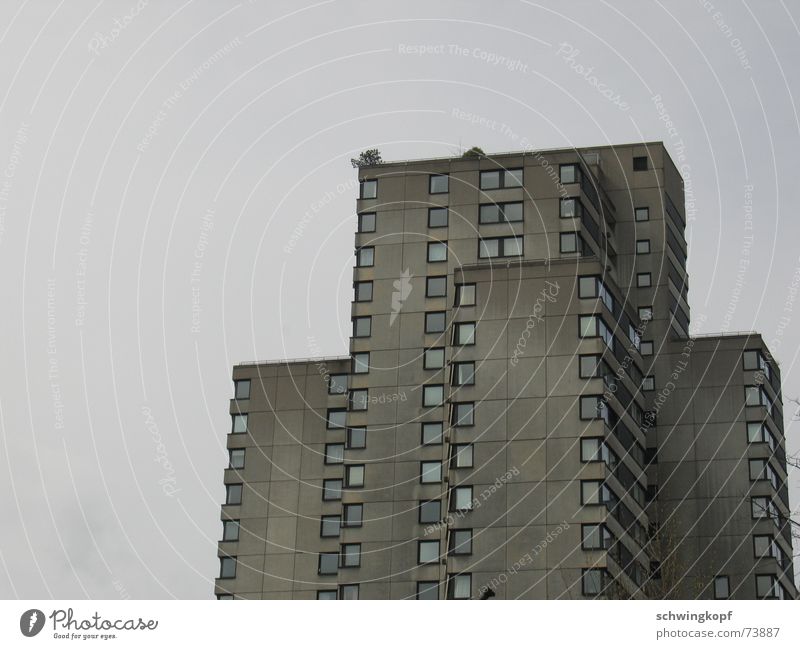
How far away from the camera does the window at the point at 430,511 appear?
108m

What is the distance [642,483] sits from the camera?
106062mm

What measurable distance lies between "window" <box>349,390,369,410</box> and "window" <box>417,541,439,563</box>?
1311cm

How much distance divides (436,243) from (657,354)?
62.3ft

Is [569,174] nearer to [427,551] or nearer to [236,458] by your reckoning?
[427,551]

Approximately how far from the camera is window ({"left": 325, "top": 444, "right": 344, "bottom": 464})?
398 feet

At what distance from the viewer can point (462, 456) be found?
100438mm

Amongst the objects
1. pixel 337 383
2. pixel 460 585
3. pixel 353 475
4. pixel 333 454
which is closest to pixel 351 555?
pixel 353 475

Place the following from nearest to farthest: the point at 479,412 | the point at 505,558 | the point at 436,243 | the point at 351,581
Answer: the point at 505,558
the point at 479,412
the point at 351,581
the point at 436,243

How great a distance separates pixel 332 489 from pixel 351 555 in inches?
434

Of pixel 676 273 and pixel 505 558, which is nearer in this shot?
pixel 505 558

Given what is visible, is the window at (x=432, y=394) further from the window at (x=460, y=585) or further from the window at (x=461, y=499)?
the window at (x=460, y=585)
